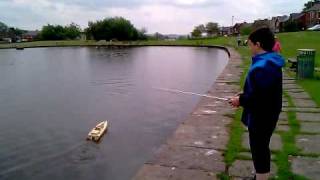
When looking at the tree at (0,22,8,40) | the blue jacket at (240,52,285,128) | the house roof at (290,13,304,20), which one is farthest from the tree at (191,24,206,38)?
the blue jacket at (240,52,285,128)

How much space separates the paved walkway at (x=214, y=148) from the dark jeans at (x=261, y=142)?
745 millimetres

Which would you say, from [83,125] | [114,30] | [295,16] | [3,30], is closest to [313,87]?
[83,125]

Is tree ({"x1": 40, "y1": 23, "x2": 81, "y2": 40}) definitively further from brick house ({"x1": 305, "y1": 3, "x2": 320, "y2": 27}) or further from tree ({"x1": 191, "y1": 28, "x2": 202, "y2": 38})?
brick house ({"x1": 305, "y1": 3, "x2": 320, "y2": 27})

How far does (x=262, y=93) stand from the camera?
3.94 metres

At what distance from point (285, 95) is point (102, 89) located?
29.6 feet

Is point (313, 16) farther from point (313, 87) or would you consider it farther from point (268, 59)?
point (268, 59)

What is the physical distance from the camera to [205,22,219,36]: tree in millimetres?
115000

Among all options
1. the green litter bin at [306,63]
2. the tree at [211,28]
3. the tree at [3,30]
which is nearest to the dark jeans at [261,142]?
the green litter bin at [306,63]

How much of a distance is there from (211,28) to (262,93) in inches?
4437

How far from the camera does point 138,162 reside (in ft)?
24.4

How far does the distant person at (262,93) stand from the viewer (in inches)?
153

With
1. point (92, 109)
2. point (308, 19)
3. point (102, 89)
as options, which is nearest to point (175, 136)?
point (92, 109)

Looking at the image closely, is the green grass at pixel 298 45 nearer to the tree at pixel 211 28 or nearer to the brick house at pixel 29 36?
the tree at pixel 211 28

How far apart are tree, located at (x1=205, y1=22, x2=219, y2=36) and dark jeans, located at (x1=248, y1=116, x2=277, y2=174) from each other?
369 ft
